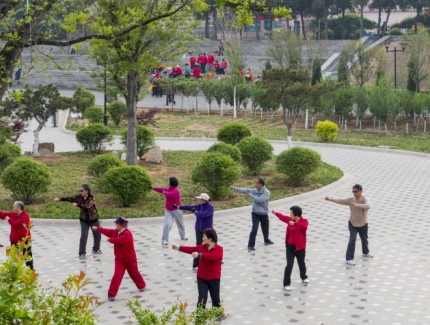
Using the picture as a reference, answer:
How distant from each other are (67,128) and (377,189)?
15.9 m

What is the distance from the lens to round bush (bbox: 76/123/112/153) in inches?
967

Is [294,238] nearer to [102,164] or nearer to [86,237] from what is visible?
[86,237]

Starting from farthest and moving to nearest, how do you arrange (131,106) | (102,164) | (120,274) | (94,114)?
(94,114)
(131,106)
(102,164)
(120,274)

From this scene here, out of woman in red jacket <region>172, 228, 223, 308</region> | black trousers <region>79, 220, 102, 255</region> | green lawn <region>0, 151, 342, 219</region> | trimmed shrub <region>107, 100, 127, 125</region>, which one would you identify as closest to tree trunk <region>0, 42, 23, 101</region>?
woman in red jacket <region>172, 228, 223, 308</region>

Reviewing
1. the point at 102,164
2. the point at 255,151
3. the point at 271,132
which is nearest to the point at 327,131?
the point at 271,132

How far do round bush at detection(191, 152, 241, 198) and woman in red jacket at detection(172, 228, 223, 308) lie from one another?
765cm

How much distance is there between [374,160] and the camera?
25.0 metres

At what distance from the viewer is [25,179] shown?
56.9ft

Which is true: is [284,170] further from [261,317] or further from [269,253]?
[261,317]

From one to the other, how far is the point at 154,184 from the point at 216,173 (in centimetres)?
255

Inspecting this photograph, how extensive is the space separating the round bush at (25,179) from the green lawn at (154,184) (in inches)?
12.3

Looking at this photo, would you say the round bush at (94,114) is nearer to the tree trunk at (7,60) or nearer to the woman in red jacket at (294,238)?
the woman in red jacket at (294,238)

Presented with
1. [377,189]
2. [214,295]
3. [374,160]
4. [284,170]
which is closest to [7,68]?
[214,295]

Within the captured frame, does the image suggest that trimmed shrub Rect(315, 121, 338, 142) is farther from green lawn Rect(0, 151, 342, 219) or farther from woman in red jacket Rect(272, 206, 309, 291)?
woman in red jacket Rect(272, 206, 309, 291)
